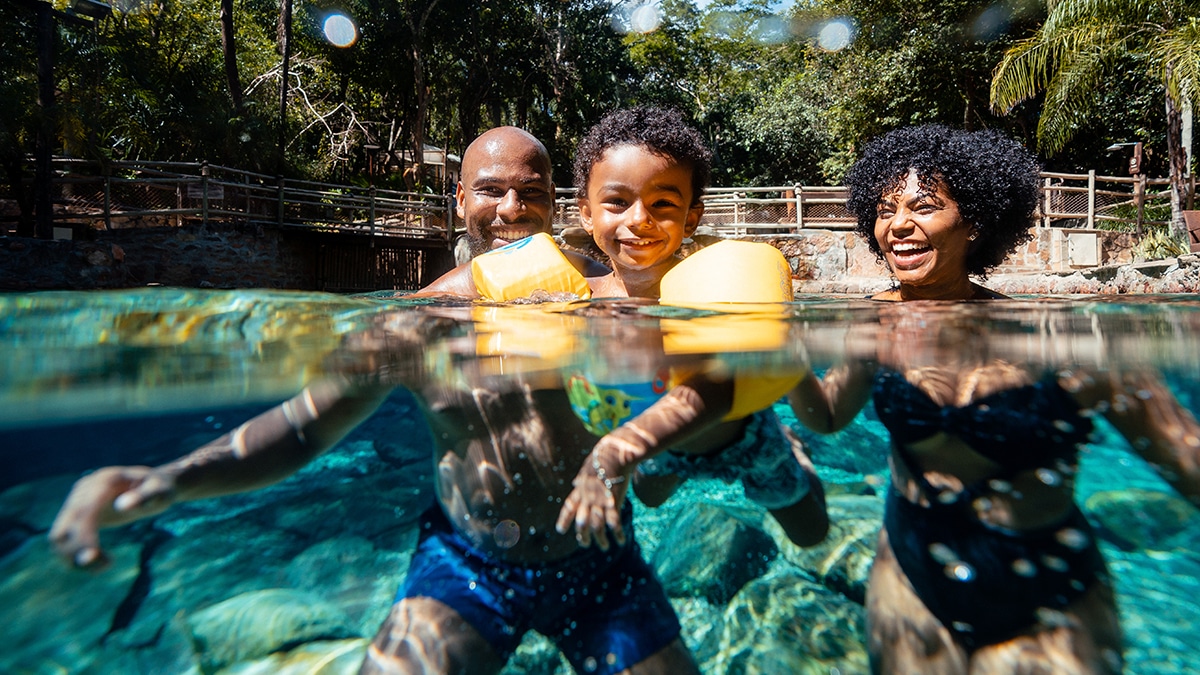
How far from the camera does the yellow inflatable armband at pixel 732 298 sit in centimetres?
282

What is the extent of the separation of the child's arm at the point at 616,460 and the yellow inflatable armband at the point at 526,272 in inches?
48.7

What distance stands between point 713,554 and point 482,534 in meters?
2.59

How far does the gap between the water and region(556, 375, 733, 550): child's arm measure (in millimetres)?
419

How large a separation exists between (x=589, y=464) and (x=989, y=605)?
1.61m

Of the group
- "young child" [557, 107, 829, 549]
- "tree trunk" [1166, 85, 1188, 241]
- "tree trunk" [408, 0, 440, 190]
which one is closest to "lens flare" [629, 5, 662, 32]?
"tree trunk" [408, 0, 440, 190]

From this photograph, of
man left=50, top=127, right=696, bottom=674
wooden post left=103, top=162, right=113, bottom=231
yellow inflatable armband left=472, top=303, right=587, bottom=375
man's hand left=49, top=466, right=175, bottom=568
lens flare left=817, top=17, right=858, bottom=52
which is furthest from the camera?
lens flare left=817, top=17, right=858, bottom=52

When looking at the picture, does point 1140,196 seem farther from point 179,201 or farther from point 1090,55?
point 179,201

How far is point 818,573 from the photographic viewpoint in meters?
4.59

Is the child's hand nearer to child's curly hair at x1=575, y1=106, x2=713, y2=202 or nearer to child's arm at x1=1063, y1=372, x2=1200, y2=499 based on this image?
child's curly hair at x1=575, y1=106, x2=713, y2=202

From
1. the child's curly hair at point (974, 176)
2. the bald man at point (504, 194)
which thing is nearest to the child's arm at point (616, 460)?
the bald man at point (504, 194)

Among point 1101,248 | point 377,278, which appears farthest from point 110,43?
point 1101,248

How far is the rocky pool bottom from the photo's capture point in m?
3.90

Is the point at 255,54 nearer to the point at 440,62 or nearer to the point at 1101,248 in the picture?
the point at 440,62

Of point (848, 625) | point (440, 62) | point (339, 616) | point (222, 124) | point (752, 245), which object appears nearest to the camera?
point (752, 245)
